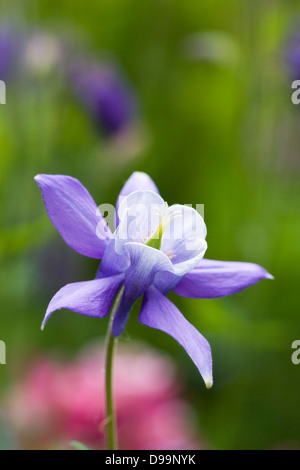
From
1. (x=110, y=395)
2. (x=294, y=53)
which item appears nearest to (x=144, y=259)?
(x=110, y=395)

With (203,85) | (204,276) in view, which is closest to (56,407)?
(204,276)

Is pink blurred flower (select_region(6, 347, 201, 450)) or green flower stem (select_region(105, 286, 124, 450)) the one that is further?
pink blurred flower (select_region(6, 347, 201, 450))

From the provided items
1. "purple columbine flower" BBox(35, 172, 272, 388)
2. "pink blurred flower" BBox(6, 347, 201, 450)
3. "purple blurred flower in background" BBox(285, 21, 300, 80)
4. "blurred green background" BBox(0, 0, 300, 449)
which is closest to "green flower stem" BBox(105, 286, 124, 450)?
"purple columbine flower" BBox(35, 172, 272, 388)

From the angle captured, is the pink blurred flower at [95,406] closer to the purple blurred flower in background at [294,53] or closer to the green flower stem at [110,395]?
the green flower stem at [110,395]

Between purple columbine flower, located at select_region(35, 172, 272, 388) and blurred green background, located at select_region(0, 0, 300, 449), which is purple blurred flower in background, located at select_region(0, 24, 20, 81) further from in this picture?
purple columbine flower, located at select_region(35, 172, 272, 388)

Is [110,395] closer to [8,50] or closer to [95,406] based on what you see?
[95,406]
